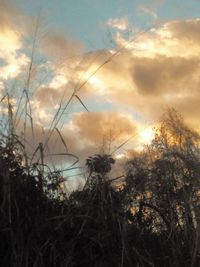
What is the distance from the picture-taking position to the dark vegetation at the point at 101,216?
1.86 m

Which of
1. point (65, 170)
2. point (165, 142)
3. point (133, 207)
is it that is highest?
point (165, 142)

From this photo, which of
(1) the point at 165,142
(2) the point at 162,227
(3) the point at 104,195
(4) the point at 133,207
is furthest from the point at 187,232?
(1) the point at 165,142

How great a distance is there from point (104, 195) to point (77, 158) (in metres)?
0.25

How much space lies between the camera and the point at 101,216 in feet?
6.68

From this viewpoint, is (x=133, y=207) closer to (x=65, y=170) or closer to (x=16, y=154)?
(x=65, y=170)

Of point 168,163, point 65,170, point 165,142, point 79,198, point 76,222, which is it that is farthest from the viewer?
point 165,142

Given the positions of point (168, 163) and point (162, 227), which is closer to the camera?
point (162, 227)

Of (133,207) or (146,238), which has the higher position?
(133,207)

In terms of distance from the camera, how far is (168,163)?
2.46m

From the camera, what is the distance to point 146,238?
7.07 ft

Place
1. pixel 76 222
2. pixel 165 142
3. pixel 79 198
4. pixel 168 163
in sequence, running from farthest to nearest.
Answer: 1. pixel 165 142
2. pixel 168 163
3. pixel 79 198
4. pixel 76 222

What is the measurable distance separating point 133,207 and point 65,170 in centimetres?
36

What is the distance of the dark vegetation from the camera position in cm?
186

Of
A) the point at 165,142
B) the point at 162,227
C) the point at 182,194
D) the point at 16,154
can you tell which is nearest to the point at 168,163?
the point at 182,194
